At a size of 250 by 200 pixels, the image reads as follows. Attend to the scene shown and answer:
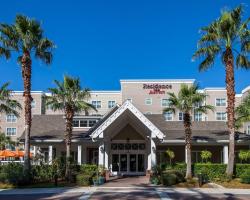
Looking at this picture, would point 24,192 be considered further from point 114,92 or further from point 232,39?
point 114,92

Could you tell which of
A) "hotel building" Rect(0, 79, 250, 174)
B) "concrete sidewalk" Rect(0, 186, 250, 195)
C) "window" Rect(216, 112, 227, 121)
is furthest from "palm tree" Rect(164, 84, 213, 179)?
"window" Rect(216, 112, 227, 121)

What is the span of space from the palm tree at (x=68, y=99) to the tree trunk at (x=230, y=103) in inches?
430

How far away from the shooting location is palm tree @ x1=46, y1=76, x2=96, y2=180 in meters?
34.0

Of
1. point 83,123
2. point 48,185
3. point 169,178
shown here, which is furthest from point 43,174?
point 83,123

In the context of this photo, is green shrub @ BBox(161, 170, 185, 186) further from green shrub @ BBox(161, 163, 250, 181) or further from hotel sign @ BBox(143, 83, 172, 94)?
hotel sign @ BBox(143, 83, 172, 94)

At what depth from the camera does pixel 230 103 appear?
105ft

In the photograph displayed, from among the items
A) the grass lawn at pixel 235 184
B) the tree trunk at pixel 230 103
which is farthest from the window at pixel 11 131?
the grass lawn at pixel 235 184

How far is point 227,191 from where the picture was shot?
26.1 m

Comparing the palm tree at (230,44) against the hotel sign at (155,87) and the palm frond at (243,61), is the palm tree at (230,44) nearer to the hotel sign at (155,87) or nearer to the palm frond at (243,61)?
the palm frond at (243,61)

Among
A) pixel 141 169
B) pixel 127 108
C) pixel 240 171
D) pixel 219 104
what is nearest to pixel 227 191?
pixel 240 171

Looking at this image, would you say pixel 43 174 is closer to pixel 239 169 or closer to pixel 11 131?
pixel 239 169

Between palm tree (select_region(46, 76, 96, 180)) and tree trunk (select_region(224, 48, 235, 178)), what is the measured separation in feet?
35.9

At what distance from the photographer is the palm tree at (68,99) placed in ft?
111

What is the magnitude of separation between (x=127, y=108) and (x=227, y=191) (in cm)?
1177
